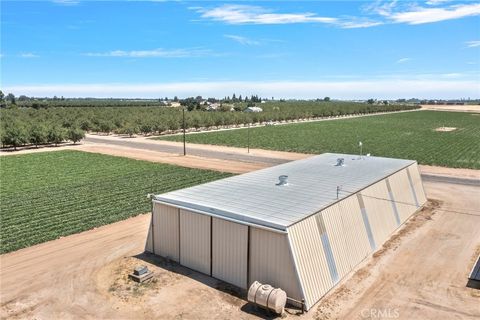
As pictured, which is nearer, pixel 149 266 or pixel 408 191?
pixel 149 266

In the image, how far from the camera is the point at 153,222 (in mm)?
22219

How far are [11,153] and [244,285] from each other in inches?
2161

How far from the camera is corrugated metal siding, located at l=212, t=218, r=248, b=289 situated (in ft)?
59.7

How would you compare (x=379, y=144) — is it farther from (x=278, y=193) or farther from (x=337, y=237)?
(x=337, y=237)

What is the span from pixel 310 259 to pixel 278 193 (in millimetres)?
5851

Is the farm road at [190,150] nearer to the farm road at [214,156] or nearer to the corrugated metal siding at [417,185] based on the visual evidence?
the farm road at [214,156]

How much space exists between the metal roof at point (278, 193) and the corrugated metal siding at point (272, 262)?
584 mm

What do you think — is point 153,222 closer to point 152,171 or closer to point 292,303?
point 292,303

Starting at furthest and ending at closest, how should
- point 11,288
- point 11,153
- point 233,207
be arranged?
point 11,153, point 233,207, point 11,288

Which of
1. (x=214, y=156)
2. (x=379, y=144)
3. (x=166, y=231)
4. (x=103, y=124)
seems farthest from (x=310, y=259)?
(x=103, y=124)

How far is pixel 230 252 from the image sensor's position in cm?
1866

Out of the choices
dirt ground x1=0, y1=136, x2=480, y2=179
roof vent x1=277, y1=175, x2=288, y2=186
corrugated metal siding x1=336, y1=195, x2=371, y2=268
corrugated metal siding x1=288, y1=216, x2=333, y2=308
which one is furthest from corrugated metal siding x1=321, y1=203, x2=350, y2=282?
dirt ground x1=0, y1=136, x2=480, y2=179

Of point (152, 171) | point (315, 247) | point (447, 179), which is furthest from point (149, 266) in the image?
point (447, 179)

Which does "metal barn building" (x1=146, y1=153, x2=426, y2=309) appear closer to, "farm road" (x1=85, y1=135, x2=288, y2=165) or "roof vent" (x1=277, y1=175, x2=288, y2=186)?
"roof vent" (x1=277, y1=175, x2=288, y2=186)
